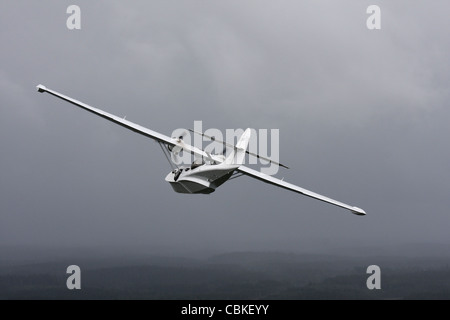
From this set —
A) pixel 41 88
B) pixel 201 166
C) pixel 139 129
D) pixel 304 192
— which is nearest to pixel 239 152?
pixel 201 166

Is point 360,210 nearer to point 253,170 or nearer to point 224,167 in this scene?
point 253,170

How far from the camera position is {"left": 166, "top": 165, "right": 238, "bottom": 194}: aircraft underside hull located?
31.2 meters

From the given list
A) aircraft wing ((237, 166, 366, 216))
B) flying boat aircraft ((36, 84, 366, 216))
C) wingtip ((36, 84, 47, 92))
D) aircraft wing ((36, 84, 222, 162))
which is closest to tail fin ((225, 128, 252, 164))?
flying boat aircraft ((36, 84, 366, 216))

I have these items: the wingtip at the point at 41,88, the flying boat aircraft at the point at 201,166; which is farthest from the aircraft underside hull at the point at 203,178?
the wingtip at the point at 41,88

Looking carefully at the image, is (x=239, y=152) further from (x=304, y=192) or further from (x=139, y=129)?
(x=304, y=192)

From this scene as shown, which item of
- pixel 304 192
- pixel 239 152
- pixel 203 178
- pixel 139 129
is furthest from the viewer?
pixel 304 192

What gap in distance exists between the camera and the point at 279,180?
38781 mm

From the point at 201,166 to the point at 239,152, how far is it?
312 centimetres

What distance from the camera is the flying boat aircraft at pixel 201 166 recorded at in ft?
103

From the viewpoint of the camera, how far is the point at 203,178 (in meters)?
32.2

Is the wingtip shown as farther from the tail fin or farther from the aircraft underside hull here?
the tail fin

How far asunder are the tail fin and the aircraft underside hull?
60 centimetres
